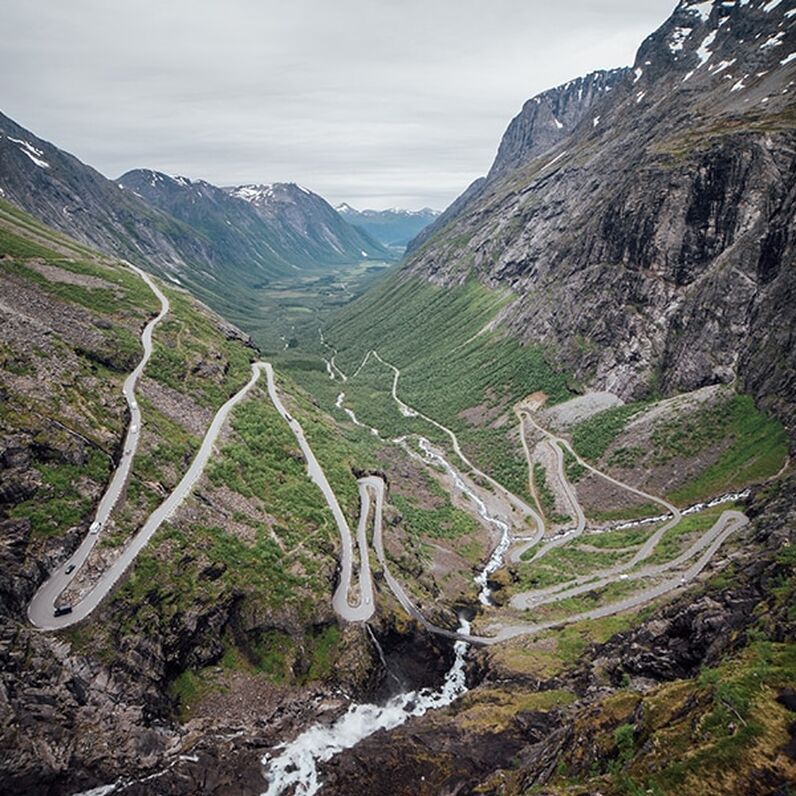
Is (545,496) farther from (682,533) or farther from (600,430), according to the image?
(682,533)

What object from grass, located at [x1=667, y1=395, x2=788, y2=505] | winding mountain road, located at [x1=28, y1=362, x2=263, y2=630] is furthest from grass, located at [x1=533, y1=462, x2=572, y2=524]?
winding mountain road, located at [x1=28, y1=362, x2=263, y2=630]

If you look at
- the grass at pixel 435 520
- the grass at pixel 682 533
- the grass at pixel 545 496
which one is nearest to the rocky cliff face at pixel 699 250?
the grass at pixel 682 533

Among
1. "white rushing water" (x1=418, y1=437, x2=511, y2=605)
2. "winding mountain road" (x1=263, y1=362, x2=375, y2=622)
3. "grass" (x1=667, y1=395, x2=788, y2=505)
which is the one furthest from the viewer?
"grass" (x1=667, y1=395, x2=788, y2=505)

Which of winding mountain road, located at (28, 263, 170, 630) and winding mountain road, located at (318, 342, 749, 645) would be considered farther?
winding mountain road, located at (318, 342, 749, 645)

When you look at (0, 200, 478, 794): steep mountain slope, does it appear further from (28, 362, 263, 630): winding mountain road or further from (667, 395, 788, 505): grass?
(667, 395, 788, 505): grass

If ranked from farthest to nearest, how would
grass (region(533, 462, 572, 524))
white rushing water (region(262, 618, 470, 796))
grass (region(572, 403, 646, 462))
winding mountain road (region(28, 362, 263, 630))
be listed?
grass (region(572, 403, 646, 462))
grass (region(533, 462, 572, 524))
winding mountain road (region(28, 362, 263, 630))
white rushing water (region(262, 618, 470, 796))

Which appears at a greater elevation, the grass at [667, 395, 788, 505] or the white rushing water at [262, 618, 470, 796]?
the grass at [667, 395, 788, 505]

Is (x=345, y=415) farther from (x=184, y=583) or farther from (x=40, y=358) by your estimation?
(x=184, y=583)
